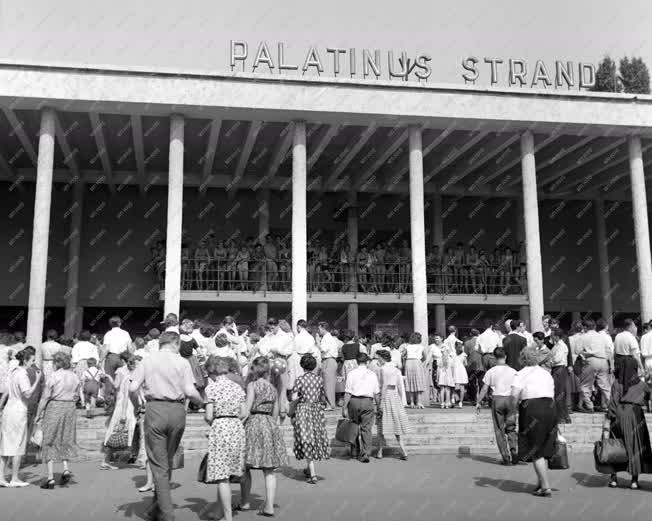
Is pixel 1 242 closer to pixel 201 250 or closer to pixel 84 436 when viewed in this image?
pixel 201 250

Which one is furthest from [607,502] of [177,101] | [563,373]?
[177,101]

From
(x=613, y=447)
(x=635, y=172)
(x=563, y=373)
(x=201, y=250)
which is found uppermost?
(x=635, y=172)

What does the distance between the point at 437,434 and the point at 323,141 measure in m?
9.32

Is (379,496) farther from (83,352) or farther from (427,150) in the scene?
(427,150)

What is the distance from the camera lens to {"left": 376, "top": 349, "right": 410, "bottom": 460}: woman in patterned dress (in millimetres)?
9961

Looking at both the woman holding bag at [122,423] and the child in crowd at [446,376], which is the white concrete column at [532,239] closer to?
the child in crowd at [446,376]

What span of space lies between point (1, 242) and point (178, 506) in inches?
701

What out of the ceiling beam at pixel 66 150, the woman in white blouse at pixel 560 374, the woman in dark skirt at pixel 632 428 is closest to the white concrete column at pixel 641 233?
the woman in white blouse at pixel 560 374

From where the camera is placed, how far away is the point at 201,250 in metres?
20.2

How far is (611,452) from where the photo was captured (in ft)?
25.4

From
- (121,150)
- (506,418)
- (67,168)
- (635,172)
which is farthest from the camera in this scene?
(67,168)

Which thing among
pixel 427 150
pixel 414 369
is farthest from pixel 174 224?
pixel 427 150

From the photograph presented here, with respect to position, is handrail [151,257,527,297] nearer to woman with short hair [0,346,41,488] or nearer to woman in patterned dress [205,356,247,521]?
woman with short hair [0,346,41,488]

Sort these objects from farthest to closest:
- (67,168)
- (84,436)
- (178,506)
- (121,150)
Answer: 1. (67,168)
2. (121,150)
3. (84,436)
4. (178,506)
